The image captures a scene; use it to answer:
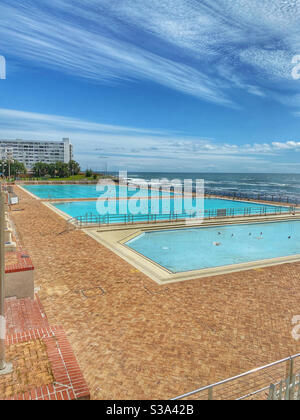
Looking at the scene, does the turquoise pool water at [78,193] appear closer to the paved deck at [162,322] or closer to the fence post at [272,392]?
the paved deck at [162,322]

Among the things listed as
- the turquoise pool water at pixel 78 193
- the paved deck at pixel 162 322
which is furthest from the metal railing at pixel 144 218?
the turquoise pool water at pixel 78 193

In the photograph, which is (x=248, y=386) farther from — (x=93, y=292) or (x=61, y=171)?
(x=61, y=171)

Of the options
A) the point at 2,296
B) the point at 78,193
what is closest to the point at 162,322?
the point at 2,296

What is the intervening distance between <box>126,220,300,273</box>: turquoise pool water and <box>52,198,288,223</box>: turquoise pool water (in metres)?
6.35

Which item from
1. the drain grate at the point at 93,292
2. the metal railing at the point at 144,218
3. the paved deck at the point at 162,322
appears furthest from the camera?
the metal railing at the point at 144,218

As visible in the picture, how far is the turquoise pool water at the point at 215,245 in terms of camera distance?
1366cm

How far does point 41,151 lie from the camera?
156 meters

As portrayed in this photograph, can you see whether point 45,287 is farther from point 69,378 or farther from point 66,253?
point 69,378

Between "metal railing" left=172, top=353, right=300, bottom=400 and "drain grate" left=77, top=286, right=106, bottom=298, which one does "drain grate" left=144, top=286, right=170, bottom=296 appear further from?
"metal railing" left=172, top=353, right=300, bottom=400

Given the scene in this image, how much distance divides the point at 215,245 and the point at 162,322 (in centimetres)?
1028

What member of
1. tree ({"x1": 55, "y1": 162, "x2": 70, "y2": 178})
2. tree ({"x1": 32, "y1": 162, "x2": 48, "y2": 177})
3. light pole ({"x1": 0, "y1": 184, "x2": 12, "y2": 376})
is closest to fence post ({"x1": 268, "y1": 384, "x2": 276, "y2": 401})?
light pole ({"x1": 0, "y1": 184, "x2": 12, "y2": 376})

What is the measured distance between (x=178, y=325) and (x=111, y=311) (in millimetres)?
1706

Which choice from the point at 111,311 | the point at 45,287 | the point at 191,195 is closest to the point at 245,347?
the point at 111,311

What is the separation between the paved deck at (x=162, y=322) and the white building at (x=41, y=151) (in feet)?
480
